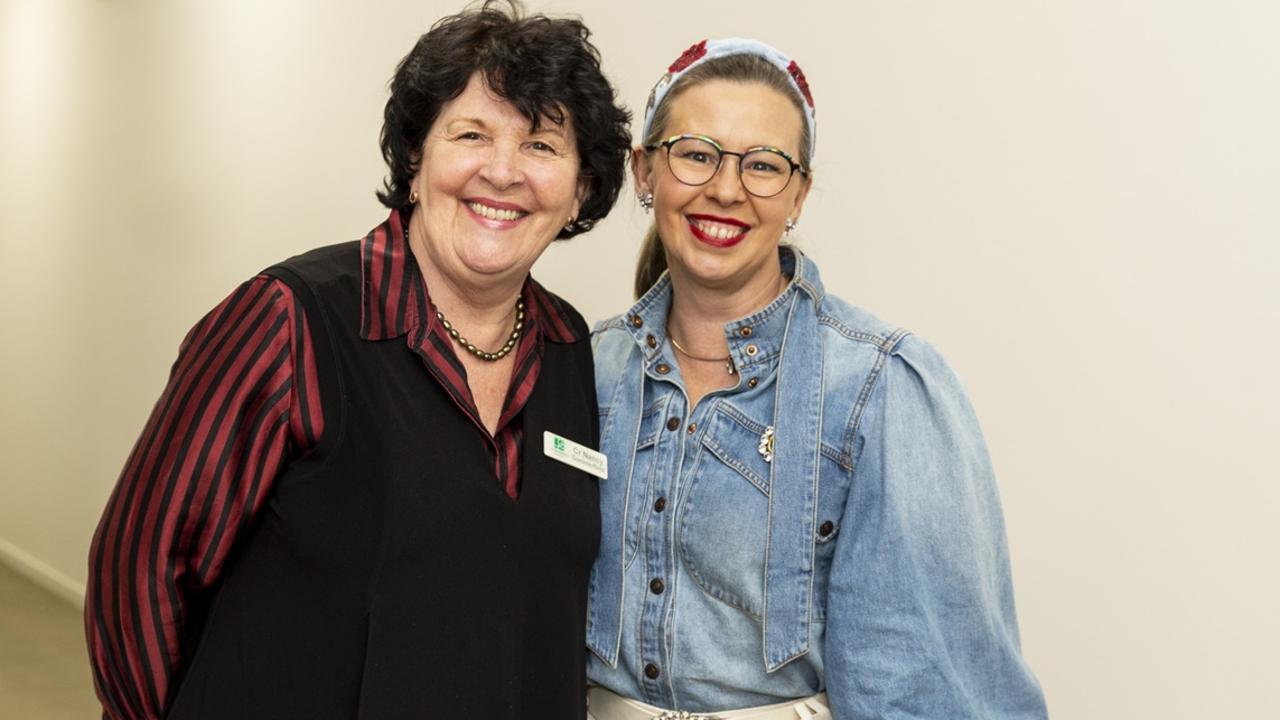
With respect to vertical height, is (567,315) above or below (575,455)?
above

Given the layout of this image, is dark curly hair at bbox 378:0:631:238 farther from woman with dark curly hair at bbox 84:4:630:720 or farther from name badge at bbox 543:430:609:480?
name badge at bbox 543:430:609:480

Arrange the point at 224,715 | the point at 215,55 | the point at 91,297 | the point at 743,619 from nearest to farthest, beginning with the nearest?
the point at 224,715 → the point at 743,619 → the point at 215,55 → the point at 91,297

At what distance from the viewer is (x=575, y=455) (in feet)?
6.68

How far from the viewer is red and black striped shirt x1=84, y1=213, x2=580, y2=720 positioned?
1740mm

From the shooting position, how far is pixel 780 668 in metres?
1.89

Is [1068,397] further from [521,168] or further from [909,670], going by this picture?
[521,168]

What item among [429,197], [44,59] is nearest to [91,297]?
[44,59]

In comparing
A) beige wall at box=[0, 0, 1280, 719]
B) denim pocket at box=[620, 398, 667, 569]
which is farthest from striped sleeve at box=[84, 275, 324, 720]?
beige wall at box=[0, 0, 1280, 719]

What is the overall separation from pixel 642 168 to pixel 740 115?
0.22 m

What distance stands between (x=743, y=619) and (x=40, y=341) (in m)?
6.21

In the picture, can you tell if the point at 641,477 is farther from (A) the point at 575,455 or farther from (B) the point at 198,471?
(B) the point at 198,471

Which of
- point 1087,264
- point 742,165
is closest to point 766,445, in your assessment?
point 742,165

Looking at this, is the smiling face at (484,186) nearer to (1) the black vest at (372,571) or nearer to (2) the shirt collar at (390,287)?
(2) the shirt collar at (390,287)

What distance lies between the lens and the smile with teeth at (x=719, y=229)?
78.3 inches
